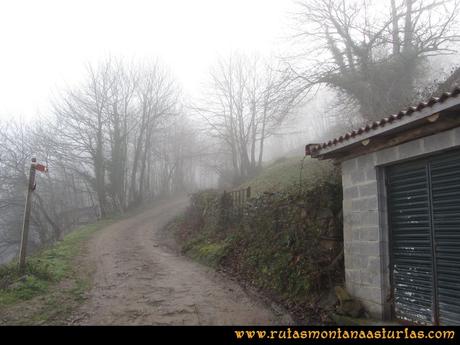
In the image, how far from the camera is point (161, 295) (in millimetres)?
7383

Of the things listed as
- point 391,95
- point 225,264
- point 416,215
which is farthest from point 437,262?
point 391,95

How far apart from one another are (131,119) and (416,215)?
25.5 metres

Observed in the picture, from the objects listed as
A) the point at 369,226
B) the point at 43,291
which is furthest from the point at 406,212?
the point at 43,291

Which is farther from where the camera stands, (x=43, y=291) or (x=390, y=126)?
(x=43, y=291)

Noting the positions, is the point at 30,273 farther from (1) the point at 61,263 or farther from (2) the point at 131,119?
(2) the point at 131,119

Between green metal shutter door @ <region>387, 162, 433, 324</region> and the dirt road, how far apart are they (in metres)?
1.96

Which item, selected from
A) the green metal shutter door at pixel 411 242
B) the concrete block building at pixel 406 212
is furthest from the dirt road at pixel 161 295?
the green metal shutter door at pixel 411 242

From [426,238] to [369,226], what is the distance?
3.09ft

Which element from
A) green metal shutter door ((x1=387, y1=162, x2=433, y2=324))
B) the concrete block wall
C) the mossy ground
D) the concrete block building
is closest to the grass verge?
the mossy ground

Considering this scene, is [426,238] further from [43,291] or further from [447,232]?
[43,291]

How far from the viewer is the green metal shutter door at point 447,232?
4.64m

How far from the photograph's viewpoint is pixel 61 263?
9883mm

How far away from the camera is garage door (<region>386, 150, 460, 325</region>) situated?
185 inches

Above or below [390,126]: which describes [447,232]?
below
